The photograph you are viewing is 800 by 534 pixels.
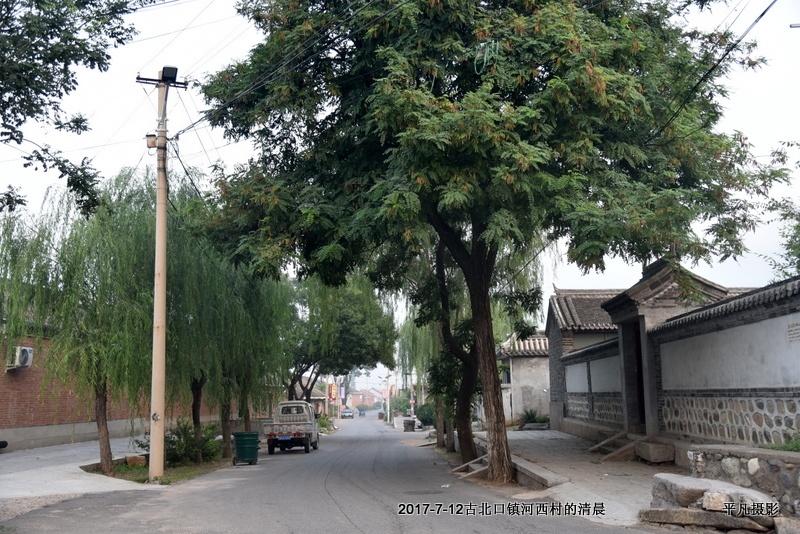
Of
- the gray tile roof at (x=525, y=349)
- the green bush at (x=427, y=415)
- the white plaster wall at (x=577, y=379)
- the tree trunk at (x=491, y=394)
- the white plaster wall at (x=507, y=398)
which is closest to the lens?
the tree trunk at (x=491, y=394)

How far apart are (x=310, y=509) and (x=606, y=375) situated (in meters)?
14.2

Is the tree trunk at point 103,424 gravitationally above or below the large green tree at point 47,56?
below

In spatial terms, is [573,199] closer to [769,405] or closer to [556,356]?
[769,405]

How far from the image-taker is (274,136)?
1656 centimetres

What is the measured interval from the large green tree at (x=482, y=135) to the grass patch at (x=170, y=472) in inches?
258

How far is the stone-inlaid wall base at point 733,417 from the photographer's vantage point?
12.4 meters

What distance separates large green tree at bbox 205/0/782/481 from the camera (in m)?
12.5

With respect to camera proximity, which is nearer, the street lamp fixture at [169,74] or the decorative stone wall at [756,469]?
the decorative stone wall at [756,469]

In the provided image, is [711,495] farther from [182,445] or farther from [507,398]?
[507,398]

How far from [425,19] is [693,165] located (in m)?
6.20

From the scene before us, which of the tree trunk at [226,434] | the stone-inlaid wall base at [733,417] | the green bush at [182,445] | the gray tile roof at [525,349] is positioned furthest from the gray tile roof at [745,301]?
the gray tile roof at [525,349]

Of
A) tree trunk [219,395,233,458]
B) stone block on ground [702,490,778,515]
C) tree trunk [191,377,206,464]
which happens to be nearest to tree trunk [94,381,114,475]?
tree trunk [191,377,206,464]

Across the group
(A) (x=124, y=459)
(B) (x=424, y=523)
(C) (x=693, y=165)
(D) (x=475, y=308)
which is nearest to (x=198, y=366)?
(A) (x=124, y=459)

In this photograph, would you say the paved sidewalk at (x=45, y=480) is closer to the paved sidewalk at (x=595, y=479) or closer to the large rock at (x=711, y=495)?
the paved sidewalk at (x=595, y=479)
